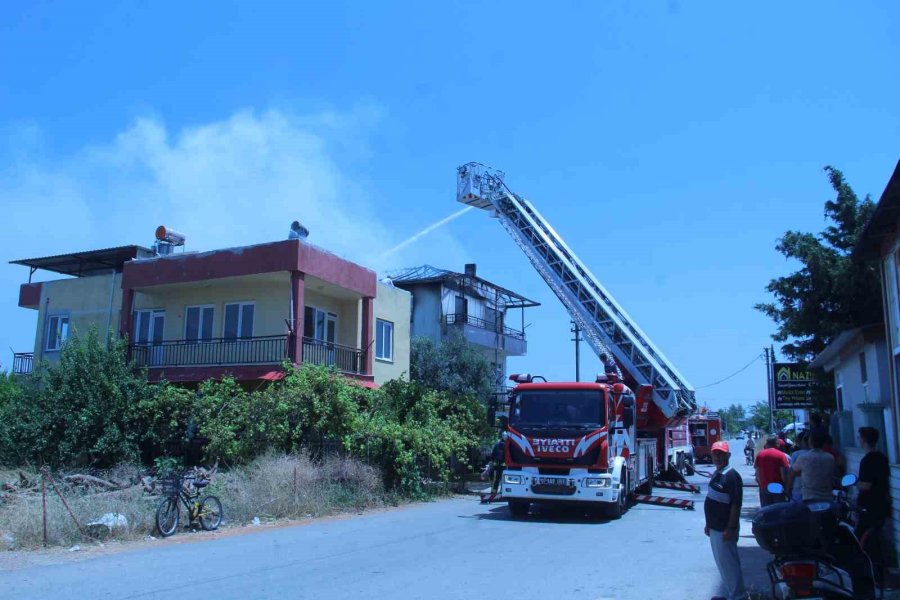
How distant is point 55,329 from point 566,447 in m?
21.1

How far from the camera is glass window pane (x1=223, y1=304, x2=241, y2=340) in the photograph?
78.2 ft

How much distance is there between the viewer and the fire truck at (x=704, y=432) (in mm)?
37131

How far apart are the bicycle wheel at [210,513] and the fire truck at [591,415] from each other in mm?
A: 5518

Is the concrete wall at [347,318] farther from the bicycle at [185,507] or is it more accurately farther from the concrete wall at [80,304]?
the bicycle at [185,507]

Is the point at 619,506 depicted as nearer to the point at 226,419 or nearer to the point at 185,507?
the point at 185,507

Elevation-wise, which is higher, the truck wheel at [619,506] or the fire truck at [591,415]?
the fire truck at [591,415]

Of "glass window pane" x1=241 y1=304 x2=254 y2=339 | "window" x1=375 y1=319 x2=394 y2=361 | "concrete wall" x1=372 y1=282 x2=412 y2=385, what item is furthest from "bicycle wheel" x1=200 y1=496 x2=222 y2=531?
"window" x1=375 y1=319 x2=394 y2=361

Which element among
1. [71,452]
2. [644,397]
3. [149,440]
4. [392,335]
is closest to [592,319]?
[644,397]

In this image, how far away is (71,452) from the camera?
2020 cm

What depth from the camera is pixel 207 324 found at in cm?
2436

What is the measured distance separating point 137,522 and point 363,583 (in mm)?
5981

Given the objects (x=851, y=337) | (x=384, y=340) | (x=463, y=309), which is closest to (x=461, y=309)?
(x=463, y=309)

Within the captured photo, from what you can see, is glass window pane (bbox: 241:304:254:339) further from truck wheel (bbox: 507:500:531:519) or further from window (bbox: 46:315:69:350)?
truck wheel (bbox: 507:500:531:519)

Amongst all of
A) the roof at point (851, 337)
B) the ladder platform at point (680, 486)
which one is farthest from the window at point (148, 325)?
the roof at point (851, 337)
